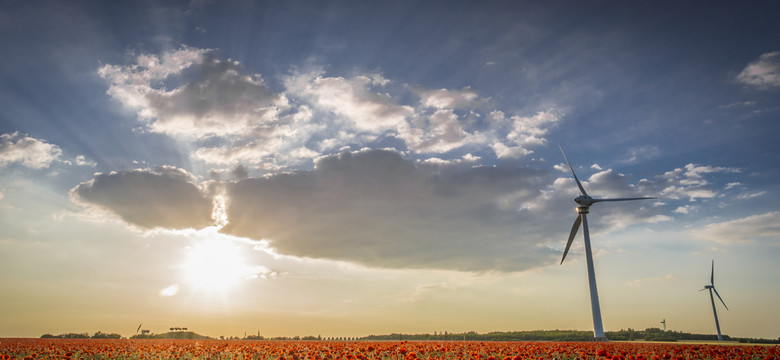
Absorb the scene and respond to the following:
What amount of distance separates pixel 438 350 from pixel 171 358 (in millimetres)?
13762

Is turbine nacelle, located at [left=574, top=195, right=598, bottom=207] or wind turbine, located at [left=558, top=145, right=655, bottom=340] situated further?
turbine nacelle, located at [left=574, top=195, right=598, bottom=207]

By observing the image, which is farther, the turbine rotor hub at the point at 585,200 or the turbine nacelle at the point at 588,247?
the turbine rotor hub at the point at 585,200

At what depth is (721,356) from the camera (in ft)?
61.5

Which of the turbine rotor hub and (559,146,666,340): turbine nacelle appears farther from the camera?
the turbine rotor hub

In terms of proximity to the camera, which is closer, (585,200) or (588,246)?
(588,246)

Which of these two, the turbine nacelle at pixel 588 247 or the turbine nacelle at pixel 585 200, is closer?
the turbine nacelle at pixel 588 247

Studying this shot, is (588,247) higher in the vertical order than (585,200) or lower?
lower

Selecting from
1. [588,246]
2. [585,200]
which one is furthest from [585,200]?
[588,246]

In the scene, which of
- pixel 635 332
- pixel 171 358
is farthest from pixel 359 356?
pixel 635 332

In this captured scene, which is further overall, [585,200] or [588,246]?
[585,200]

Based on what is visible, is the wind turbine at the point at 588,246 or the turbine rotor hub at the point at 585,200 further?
the turbine rotor hub at the point at 585,200

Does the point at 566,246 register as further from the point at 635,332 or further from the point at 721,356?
the point at 721,356

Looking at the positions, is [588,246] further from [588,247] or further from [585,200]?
[585,200]

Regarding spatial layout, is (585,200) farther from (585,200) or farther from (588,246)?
(588,246)
